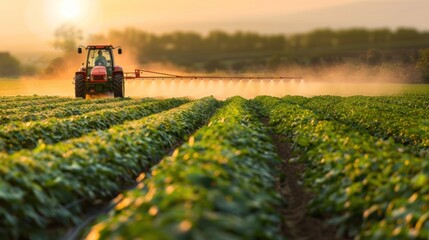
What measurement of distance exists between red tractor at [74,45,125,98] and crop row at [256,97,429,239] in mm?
25232

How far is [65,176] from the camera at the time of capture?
831 centimetres

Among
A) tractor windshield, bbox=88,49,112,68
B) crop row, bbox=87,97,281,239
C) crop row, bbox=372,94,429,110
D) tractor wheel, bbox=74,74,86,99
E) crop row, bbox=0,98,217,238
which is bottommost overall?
crop row, bbox=372,94,429,110

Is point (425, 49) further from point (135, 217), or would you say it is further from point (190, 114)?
point (135, 217)

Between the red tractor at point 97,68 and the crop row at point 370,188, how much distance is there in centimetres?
2523

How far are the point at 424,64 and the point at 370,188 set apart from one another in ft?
320

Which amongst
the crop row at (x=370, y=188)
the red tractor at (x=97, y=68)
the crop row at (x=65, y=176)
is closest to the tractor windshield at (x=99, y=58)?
the red tractor at (x=97, y=68)

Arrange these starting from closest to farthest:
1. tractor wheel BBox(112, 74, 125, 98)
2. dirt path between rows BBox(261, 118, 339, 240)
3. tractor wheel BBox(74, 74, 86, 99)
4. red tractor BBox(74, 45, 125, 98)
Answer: dirt path between rows BBox(261, 118, 339, 240) → red tractor BBox(74, 45, 125, 98) → tractor wheel BBox(112, 74, 125, 98) → tractor wheel BBox(74, 74, 86, 99)

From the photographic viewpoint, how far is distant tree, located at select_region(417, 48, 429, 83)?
9650cm

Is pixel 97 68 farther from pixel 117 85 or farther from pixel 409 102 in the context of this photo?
pixel 409 102

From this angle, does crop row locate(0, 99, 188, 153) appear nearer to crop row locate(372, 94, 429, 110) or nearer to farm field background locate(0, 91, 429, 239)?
farm field background locate(0, 91, 429, 239)

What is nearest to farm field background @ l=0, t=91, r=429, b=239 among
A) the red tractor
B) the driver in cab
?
the red tractor

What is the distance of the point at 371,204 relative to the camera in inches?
269

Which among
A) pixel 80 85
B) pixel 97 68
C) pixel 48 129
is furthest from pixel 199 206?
pixel 80 85

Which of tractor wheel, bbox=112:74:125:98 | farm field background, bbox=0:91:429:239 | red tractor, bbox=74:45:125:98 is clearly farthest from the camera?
tractor wheel, bbox=112:74:125:98
